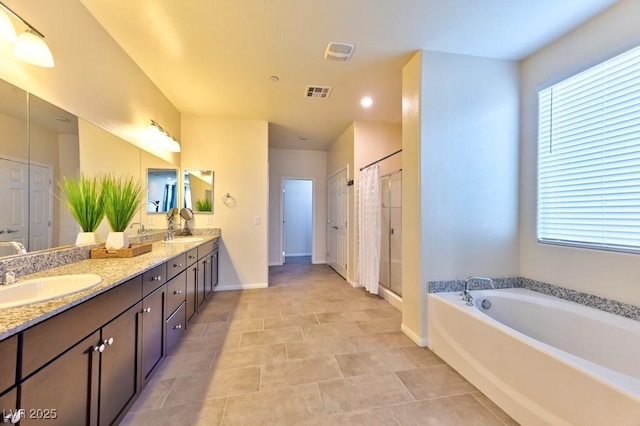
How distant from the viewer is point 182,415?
4.91ft

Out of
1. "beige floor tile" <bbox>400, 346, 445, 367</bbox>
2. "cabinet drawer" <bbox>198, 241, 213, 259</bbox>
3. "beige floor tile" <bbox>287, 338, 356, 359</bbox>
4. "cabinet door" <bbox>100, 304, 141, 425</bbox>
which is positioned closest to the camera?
"cabinet door" <bbox>100, 304, 141, 425</bbox>

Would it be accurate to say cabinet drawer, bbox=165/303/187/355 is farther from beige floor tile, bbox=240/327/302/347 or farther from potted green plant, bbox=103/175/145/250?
potted green plant, bbox=103/175/145/250

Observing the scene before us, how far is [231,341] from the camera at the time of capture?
7.75 feet

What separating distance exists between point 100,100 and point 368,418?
298cm

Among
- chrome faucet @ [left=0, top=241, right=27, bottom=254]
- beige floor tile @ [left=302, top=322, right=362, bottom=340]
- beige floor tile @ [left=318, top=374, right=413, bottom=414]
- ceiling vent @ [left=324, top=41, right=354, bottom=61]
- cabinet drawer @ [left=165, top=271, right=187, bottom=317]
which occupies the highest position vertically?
ceiling vent @ [left=324, top=41, right=354, bottom=61]

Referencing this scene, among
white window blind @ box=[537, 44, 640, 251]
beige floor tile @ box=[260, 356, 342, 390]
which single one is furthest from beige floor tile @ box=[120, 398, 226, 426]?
white window blind @ box=[537, 44, 640, 251]

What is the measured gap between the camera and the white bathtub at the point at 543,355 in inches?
45.3

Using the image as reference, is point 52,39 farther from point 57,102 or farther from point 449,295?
point 449,295

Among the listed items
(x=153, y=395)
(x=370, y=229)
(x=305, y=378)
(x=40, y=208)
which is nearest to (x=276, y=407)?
(x=305, y=378)

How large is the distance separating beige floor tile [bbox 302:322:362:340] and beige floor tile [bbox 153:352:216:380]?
0.86m

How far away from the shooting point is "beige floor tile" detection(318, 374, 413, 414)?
1.58 metres

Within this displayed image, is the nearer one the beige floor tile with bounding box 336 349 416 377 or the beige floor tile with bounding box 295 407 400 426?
the beige floor tile with bounding box 295 407 400 426

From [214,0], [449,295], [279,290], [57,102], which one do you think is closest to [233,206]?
[279,290]

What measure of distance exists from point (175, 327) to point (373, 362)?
1.68 metres
